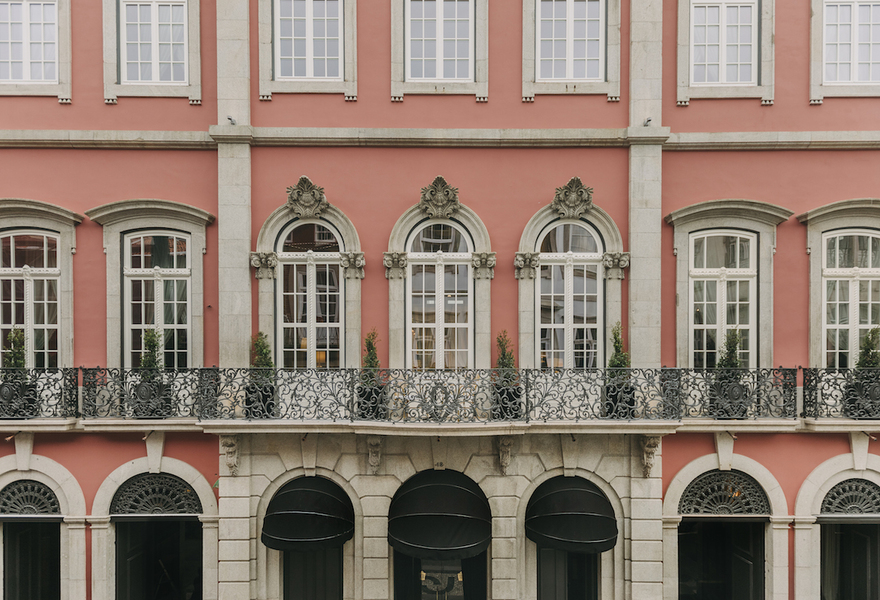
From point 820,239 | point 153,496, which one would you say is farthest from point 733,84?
point 153,496

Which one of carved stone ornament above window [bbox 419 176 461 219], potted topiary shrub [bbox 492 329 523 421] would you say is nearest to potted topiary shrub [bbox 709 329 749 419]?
potted topiary shrub [bbox 492 329 523 421]

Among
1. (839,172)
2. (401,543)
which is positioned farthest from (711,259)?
(401,543)

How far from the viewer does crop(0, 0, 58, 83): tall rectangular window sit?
360 inches

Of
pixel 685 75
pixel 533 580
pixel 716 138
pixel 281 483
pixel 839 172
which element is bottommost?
pixel 533 580

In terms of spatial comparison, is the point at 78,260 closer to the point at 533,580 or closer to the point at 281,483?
the point at 281,483

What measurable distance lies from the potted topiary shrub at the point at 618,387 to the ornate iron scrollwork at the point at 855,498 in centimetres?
427

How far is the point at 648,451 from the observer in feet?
27.3

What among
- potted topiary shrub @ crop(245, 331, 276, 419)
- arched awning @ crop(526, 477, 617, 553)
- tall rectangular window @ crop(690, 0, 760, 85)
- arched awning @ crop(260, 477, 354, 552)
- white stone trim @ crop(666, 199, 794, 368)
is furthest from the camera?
tall rectangular window @ crop(690, 0, 760, 85)

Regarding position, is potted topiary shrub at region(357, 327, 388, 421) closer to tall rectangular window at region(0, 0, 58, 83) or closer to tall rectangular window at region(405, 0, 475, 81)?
tall rectangular window at region(405, 0, 475, 81)

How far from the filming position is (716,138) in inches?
349

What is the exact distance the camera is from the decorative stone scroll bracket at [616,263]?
8.74 meters

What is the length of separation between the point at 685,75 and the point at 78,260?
11.7 meters

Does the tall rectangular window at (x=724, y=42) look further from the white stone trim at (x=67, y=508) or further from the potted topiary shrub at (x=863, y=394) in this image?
the white stone trim at (x=67, y=508)

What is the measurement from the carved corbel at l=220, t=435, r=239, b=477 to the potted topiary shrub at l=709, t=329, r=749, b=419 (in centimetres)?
823
